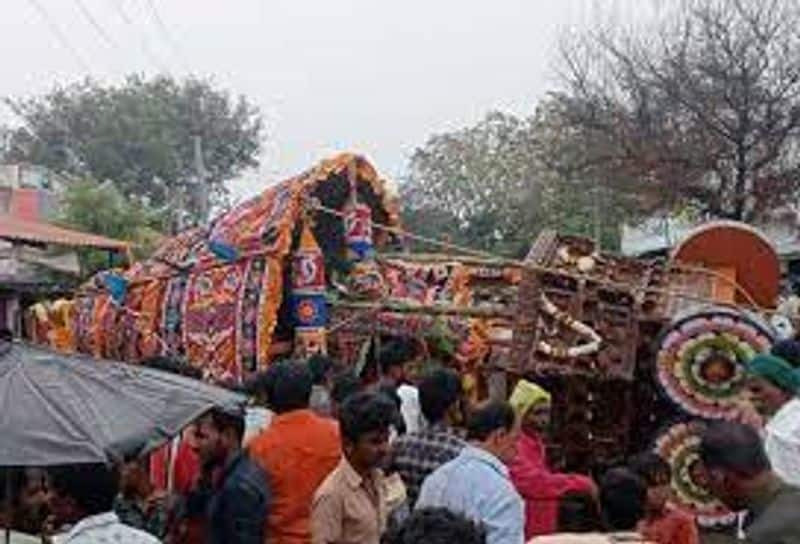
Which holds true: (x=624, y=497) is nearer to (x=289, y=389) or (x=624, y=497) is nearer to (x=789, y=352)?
(x=289, y=389)

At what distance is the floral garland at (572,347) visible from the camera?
10398mm

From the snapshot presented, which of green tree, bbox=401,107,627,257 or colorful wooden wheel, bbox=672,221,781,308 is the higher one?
green tree, bbox=401,107,627,257

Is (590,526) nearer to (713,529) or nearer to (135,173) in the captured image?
(713,529)

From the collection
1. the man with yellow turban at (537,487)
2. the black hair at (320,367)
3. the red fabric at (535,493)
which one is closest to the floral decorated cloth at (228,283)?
the black hair at (320,367)

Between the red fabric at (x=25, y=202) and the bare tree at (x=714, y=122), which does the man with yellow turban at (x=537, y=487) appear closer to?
the bare tree at (x=714, y=122)

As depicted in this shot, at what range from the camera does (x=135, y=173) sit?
49.6 metres

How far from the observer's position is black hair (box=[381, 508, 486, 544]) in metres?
3.28

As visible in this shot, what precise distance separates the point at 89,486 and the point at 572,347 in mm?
6663

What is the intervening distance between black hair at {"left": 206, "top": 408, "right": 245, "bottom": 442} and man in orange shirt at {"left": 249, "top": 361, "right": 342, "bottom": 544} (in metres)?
0.09

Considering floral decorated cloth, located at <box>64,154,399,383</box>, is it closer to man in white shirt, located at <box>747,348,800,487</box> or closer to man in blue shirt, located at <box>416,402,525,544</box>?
man in white shirt, located at <box>747,348,800,487</box>

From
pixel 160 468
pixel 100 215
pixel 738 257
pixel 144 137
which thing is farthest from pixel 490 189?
pixel 160 468

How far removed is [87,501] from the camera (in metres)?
4.13

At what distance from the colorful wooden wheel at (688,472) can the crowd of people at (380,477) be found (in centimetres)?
285

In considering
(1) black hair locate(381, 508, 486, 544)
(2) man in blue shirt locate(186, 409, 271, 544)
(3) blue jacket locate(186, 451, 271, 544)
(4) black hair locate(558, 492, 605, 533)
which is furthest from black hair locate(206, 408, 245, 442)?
(1) black hair locate(381, 508, 486, 544)
